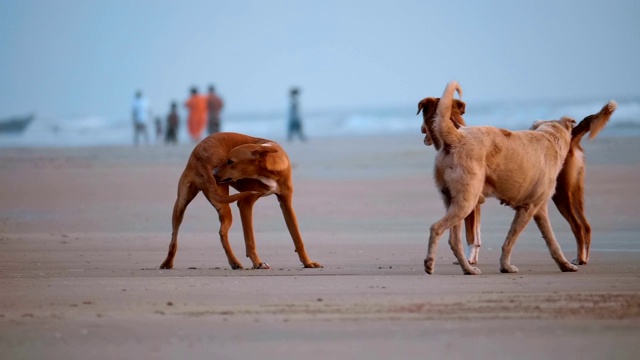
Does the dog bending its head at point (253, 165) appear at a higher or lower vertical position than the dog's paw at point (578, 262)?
higher

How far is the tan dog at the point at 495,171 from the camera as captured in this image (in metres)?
9.63

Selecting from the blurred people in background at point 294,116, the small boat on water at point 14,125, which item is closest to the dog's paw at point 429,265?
the blurred people in background at point 294,116

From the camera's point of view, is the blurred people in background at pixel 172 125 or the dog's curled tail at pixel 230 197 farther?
the blurred people in background at pixel 172 125

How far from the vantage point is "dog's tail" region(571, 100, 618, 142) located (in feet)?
35.5

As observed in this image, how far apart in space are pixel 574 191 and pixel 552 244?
1.05m

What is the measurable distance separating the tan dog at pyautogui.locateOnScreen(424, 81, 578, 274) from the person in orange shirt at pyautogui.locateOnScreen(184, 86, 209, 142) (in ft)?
91.9

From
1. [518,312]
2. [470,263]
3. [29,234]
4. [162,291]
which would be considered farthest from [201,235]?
[518,312]

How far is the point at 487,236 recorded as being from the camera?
535 inches

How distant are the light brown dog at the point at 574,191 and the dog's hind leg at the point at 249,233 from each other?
1.67m

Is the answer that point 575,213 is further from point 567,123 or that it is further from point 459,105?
point 459,105

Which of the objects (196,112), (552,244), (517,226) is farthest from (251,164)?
(196,112)

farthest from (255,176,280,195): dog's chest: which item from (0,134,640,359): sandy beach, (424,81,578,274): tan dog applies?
(424,81,578,274): tan dog

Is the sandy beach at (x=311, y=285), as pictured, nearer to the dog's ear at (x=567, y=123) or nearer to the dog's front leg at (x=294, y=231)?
the dog's front leg at (x=294, y=231)

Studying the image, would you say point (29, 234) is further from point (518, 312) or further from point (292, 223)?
point (518, 312)
